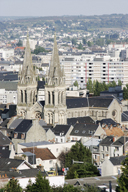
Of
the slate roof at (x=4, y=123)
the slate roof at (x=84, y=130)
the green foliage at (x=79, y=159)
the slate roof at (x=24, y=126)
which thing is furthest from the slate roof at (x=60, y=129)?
the green foliage at (x=79, y=159)

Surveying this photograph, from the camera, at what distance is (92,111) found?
440ft

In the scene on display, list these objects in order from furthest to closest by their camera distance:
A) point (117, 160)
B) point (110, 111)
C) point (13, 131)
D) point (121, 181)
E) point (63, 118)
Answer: point (110, 111) → point (63, 118) → point (13, 131) → point (117, 160) → point (121, 181)

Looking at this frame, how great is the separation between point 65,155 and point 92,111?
114 feet

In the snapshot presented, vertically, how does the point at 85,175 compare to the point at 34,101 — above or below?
below

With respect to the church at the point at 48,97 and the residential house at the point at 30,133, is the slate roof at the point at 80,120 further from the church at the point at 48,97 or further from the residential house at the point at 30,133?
the residential house at the point at 30,133

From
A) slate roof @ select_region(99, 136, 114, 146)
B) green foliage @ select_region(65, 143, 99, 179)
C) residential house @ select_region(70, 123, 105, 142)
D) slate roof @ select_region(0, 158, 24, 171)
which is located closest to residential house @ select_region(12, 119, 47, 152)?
residential house @ select_region(70, 123, 105, 142)

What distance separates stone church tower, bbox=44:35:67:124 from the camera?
12194cm

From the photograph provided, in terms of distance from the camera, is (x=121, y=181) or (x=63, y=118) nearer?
(x=121, y=181)

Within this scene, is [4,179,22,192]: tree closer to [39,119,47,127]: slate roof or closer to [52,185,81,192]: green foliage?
[52,185,81,192]: green foliage

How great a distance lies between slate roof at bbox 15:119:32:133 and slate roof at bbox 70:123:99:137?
742 cm

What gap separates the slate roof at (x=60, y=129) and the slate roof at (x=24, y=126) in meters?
5.15

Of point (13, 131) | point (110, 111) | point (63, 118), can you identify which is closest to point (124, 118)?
point (110, 111)

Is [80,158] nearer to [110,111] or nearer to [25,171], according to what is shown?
[25,171]

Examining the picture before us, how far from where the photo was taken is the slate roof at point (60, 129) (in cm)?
11386
